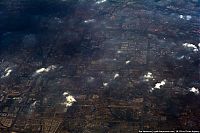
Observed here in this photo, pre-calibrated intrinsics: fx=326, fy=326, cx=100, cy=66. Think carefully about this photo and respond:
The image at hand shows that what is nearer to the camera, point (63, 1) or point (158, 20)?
point (158, 20)

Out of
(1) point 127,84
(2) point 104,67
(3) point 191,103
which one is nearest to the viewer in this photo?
(3) point 191,103

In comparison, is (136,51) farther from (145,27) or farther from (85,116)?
(85,116)

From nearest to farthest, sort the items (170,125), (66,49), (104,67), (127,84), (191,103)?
(170,125) < (191,103) < (127,84) < (104,67) < (66,49)

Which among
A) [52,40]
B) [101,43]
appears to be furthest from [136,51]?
[52,40]

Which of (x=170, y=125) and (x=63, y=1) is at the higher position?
(x=63, y=1)

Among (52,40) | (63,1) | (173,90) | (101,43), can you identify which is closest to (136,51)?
(101,43)

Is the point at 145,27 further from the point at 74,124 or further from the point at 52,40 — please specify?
the point at 74,124
